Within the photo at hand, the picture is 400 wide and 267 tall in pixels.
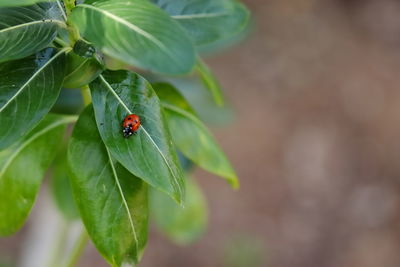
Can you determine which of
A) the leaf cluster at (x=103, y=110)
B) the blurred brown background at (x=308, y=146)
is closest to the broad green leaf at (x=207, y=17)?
the leaf cluster at (x=103, y=110)

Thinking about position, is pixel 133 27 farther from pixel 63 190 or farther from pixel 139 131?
pixel 63 190

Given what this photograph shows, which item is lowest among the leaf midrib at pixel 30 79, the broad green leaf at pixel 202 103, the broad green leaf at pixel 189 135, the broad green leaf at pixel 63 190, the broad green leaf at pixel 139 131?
the broad green leaf at pixel 202 103

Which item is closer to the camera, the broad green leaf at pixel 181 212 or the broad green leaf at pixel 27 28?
the broad green leaf at pixel 27 28

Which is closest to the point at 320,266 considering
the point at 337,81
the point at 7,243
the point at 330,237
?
the point at 330,237

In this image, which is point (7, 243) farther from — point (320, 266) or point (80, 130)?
point (80, 130)

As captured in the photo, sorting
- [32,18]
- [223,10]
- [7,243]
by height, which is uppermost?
[32,18]

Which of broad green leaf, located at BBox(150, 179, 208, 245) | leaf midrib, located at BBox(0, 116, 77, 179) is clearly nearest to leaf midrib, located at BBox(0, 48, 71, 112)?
leaf midrib, located at BBox(0, 116, 77, 179)

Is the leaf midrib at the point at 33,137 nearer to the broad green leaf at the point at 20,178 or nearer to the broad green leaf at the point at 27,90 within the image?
the broad green leaf at the point at 20,178
